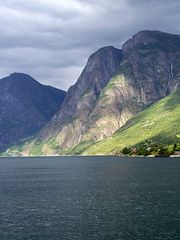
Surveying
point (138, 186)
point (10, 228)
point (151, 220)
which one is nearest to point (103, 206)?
point (151, 220)

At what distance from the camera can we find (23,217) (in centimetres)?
13088

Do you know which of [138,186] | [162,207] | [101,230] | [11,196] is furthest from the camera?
[138,186]

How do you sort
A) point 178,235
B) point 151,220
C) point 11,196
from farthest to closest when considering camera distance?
1. point 11,196
2. point 151,220
3. point 178,235

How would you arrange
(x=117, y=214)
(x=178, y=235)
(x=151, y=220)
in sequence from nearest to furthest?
1. (x=178, y=235)
2. (x=151, y=220)
3. (x=117, y=214)

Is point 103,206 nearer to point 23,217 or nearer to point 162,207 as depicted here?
point 162,207

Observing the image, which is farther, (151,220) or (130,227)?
(151,220)

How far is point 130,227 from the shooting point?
112 m

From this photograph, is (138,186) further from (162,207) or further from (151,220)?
(151,220)

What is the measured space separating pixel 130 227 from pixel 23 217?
120ft

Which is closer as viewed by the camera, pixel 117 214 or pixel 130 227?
pixel 130 227

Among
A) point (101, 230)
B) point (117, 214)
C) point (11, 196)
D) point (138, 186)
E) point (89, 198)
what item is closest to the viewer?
point (101, 230)

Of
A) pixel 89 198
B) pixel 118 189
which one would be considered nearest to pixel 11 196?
pixel 89 198

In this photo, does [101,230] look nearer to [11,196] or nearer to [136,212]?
[136,212]

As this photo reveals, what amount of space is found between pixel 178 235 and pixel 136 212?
30.7 m
